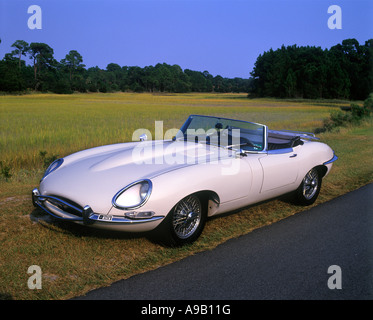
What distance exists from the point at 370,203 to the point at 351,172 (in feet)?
7.50

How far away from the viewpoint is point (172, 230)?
3463 mm

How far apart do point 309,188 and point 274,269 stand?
7.53 ft

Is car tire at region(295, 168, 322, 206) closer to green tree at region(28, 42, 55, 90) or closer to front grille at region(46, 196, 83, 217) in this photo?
front grille at region(46, 196, 83, 217)

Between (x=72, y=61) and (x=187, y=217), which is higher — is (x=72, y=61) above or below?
above

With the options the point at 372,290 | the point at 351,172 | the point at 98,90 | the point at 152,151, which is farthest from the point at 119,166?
the point at 98,90

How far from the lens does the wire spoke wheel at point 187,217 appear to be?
3.51 metres

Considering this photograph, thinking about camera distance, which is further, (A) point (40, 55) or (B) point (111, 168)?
(A) point (40, 55)

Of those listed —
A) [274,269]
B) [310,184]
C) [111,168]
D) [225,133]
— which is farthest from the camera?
[310,184]

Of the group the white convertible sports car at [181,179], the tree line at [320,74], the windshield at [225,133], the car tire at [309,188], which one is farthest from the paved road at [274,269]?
the tree line at [320,74]

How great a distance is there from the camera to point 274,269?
126 inches

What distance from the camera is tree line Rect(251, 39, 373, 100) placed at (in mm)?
73250

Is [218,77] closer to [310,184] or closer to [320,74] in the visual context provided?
[320,74]

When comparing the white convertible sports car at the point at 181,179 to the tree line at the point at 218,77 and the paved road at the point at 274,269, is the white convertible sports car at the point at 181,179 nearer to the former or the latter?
the paved road at the point at 274,269

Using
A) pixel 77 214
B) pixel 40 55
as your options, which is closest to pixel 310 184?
pixel 77 214
